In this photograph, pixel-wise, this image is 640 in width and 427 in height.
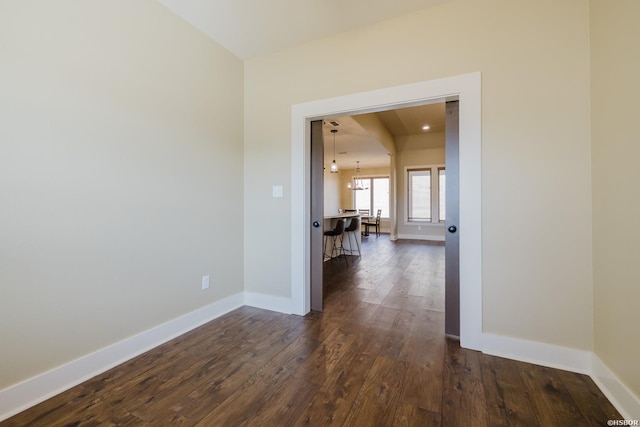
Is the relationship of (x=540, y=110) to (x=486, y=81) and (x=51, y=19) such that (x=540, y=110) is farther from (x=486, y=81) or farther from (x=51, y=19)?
(x=51, y=19)

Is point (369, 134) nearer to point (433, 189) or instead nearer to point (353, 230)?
point (353, 230)

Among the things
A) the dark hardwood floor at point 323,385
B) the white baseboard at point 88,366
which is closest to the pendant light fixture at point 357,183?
the dark hardwood floor at point 323,385

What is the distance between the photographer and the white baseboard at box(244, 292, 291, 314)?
2.80 meters

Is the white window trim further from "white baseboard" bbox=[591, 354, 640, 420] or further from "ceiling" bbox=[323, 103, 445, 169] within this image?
"white baseboard" bbox=[591, 354, 640, 420]

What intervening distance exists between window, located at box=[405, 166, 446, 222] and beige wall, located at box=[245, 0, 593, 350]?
6.57 m

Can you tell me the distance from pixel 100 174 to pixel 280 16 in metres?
1.88

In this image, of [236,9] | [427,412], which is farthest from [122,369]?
[236,9]

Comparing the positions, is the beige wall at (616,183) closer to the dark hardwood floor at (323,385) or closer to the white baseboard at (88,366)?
the dark hardwood floor at (323,385)

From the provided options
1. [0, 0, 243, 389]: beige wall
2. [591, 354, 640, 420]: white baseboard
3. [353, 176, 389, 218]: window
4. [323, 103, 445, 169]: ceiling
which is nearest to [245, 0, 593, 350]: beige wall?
[591, 354, 640, 420]: white baseboard

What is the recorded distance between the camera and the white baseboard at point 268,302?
9.20ft

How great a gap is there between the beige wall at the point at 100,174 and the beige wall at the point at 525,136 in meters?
1.74

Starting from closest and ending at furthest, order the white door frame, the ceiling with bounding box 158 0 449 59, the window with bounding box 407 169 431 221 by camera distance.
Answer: the white door frame < the ceiling with bounding box 158 0 449 59 < the window with bounding box 407 169 431 221

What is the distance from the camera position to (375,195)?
38.2 feet

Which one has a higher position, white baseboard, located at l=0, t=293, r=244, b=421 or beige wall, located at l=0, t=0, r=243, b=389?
beige wall, located at l=0, t=0, r=243, b=389
